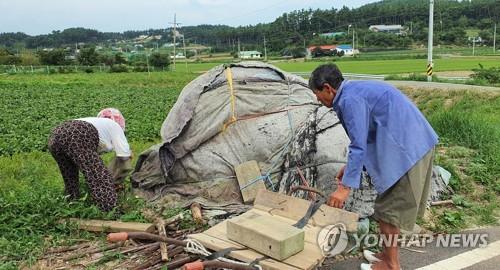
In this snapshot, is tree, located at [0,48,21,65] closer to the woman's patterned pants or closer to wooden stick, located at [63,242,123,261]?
the woman's patterned pants

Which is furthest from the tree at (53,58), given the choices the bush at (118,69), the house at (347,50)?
the house at (347,50)

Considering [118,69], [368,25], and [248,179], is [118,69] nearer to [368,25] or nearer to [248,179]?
[248,179]

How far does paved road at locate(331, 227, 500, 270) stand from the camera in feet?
13.8

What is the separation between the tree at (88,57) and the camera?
61.4 m

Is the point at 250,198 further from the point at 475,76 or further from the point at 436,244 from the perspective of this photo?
the point at 475,76

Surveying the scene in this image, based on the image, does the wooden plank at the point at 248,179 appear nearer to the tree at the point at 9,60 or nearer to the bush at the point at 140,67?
the bush at the point at 140,67

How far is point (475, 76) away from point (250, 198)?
23.5 m

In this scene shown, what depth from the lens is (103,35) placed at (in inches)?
5910

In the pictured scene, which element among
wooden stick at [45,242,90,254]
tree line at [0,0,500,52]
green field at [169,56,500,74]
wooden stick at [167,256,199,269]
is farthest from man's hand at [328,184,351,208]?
tree line at [0,0,500,52]

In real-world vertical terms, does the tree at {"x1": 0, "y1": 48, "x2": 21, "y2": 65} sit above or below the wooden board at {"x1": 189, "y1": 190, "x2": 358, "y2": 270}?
above

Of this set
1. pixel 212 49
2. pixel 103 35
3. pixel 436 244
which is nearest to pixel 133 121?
pixel 436 244

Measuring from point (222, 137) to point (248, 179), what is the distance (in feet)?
2.40

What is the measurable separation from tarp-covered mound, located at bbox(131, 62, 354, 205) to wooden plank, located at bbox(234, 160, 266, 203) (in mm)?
118

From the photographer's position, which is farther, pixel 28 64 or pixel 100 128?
pixel 28 64
